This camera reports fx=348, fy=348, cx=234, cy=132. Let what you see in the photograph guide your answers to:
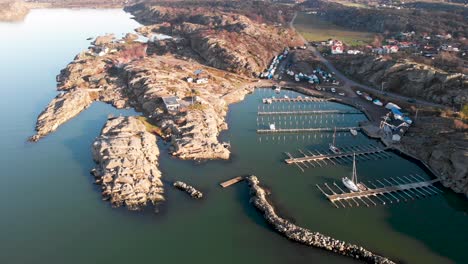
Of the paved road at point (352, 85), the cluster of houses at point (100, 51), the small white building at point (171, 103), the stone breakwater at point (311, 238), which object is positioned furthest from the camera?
the cluster of houses at point (100, 51)

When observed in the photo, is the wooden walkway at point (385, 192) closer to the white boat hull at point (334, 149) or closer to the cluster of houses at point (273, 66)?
the white boat hull at point (334, 149)

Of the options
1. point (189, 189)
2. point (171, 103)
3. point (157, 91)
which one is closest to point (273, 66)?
point (157, 91)

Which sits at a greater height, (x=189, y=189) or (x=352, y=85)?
(x=352, y=85)

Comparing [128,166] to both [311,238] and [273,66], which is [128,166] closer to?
[311,238]

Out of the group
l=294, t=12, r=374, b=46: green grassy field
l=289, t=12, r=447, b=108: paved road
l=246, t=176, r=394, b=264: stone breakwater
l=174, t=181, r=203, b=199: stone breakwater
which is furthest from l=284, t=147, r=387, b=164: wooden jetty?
l=294, t=12, r=374, b=46: green grassy field

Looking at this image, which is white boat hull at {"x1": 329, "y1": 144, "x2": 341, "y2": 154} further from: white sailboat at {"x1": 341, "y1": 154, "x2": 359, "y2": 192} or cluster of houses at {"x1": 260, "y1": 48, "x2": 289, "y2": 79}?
cluster of houses at {"x1": 260, "y1": 48, "x2": 289, "y2": 79}

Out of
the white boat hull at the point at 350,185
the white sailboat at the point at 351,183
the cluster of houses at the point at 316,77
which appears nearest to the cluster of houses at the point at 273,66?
the cluster of houses at the point at 316,77

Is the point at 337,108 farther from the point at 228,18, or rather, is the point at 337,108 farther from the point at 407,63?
the point at 228,18
